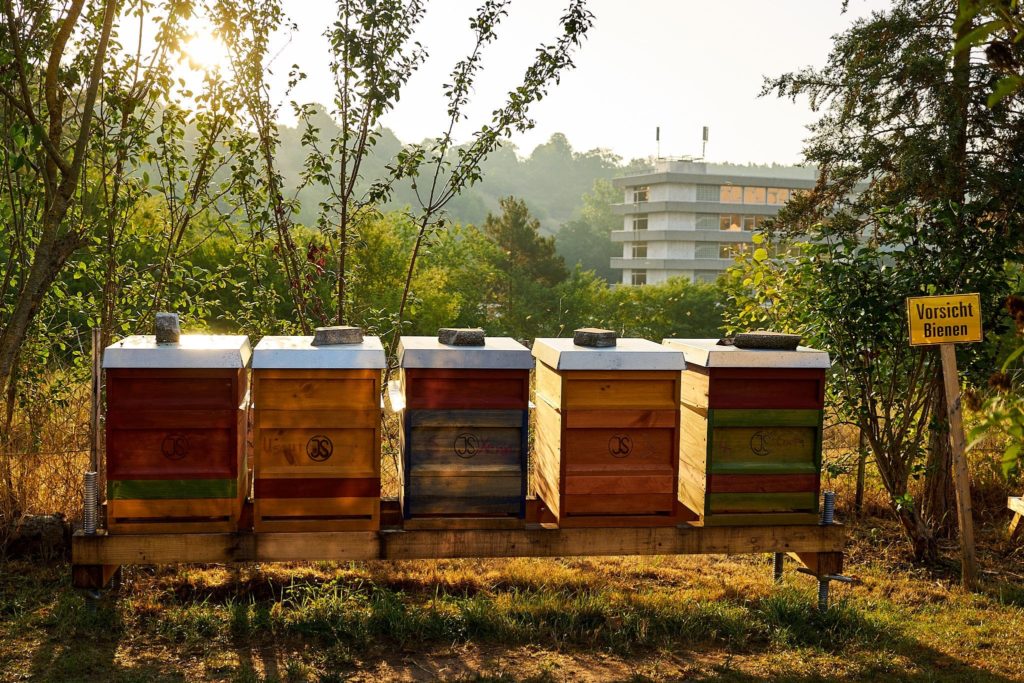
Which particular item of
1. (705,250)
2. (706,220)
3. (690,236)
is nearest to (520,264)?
(690,236)

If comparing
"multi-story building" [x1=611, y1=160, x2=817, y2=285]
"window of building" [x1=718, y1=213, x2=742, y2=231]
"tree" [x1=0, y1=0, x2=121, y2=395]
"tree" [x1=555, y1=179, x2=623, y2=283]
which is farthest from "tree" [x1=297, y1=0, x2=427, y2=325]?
"tree" [x1=555, y1=179, x2=623, y2=283]

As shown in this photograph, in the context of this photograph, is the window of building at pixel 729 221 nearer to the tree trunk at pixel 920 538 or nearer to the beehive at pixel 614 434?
the tree trunk at pixel 920 538

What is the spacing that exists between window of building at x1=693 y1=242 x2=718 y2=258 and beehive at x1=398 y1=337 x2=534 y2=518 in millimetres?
81762

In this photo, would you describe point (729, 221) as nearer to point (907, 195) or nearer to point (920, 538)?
point (907, 195)

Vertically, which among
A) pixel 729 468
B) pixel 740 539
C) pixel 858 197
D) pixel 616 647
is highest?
pixel 858 197

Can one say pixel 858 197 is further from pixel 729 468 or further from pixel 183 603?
pixel 183 603

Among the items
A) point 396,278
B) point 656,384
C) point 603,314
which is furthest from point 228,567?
point 603,314

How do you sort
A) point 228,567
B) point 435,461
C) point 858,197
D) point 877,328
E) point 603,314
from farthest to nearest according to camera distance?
point 603,314 < point 858,197 < point 877,328 < point 228,567 < point 435,461

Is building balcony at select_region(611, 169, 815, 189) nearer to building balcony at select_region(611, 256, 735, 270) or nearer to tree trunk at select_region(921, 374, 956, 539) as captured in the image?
building balcony at select_region(611, 256, 735, 270)

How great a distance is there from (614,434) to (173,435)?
2073mm

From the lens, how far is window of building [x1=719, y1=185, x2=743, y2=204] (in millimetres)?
85375

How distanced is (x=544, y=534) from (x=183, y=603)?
2034 mm

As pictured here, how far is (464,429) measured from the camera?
457cm

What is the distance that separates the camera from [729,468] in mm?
4754
